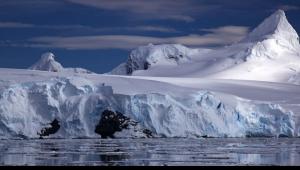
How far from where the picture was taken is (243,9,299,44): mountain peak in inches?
4577

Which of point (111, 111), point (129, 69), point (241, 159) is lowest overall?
point (241, 159)

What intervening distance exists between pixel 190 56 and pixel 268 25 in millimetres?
16665

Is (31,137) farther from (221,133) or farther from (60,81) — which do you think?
(221,133)

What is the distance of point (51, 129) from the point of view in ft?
152

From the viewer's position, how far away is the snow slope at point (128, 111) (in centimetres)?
4603

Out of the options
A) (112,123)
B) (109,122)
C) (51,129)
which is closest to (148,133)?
(112,123)

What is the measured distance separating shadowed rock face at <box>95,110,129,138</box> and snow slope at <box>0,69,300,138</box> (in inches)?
20.1

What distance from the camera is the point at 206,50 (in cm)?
12862

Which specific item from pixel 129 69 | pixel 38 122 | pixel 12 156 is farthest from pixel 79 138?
pixel 129 69

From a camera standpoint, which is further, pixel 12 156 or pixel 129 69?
pixel 129 69

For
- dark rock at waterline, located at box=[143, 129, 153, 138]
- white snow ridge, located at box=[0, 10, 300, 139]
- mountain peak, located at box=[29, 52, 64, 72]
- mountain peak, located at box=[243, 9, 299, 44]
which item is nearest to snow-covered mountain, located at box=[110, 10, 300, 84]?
mountain peak, located at box=[243, 9, 299, 44]

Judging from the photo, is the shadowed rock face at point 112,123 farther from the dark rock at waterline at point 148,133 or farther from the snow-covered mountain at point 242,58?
the snow-covered mountain at point 242,58

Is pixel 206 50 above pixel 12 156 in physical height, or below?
above

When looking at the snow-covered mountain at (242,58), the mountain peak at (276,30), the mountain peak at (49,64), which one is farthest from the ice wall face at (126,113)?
the mountain peak at (49,64)
